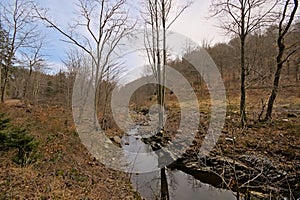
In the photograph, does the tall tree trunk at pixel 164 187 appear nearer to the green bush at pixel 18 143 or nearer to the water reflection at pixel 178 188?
the water reflection at pixel 178 188

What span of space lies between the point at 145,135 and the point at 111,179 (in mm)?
7927

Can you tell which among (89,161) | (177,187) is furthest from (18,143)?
(177,187)

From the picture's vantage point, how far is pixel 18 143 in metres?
6.11

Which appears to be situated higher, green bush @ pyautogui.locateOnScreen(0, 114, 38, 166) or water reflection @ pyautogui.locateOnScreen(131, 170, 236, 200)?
green bush @ pyautogui.locateOnScreen(0, 114, 38, 166)

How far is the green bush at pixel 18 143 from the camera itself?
5.90 m

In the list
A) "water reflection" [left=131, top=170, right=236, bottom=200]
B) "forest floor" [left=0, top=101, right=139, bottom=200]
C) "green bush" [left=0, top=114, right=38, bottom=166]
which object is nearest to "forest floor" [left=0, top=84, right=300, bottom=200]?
"forest floor" [left=0, top=101, right=139, bottom=200]

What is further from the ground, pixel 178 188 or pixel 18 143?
pixel 18 143

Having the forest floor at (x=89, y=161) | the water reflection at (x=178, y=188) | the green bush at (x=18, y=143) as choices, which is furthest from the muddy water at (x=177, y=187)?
the green bush at (x=18, y=143)

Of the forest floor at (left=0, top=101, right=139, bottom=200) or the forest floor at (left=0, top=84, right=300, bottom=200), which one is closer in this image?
the forest floor at (left=0, top=101, right=139, bottom=200)

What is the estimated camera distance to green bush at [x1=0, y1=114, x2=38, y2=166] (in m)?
5.90

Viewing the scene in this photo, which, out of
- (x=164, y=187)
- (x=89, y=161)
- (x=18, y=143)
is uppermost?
(x=18, y=143)

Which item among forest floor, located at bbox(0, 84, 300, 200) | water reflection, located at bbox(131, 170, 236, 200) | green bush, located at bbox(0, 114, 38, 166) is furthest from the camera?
water reflection, located at bbox(131, 170, 236, 200)

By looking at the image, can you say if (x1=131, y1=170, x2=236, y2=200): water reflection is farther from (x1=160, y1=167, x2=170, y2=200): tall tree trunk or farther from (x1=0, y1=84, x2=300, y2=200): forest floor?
(x1=0, y1=84, x2=300, y2=200): forest floor

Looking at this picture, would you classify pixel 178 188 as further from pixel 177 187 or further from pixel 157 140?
pixel 157 140
